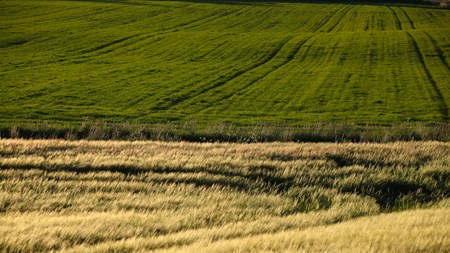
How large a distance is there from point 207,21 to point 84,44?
24.8 metres

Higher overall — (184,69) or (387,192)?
(387,192)

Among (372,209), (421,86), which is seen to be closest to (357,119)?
(421,86)

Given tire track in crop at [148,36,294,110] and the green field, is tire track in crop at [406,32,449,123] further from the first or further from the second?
tire track in crop at [148,36,294,110]

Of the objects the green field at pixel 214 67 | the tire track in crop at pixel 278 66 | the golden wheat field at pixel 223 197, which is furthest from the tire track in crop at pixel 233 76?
the golden wheat field at pixel 223 197

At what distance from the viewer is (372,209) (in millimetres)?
13125

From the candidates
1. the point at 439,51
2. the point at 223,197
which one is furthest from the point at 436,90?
the point at 223,197

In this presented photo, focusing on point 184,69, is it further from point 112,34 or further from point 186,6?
point 186,6

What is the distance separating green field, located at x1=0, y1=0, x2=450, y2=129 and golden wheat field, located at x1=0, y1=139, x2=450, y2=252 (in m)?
11.5

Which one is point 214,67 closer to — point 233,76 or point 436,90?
point 233,76

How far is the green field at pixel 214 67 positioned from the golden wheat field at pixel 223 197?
453 inches

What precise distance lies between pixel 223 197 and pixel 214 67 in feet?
116

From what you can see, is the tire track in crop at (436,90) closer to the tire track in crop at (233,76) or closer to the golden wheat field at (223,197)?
the tire track in crop at (233,76)

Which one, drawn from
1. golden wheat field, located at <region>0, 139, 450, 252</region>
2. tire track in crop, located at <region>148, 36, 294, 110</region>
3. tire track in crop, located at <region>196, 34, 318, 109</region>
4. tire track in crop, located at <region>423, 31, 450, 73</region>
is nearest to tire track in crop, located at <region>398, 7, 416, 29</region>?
tire track in crop, located at <region>423, 31, 450, 73</region>

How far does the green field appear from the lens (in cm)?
3334
